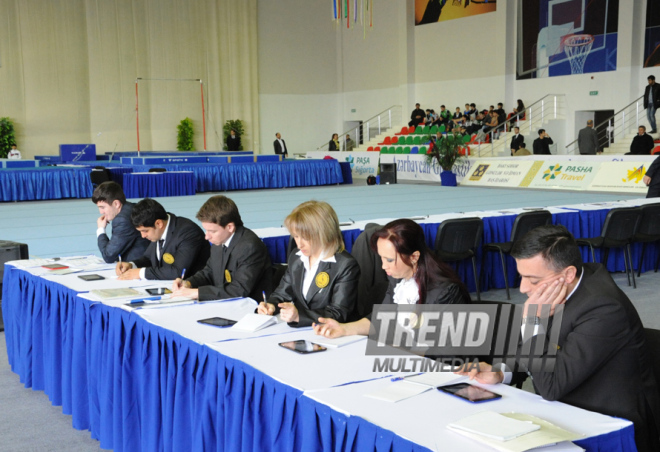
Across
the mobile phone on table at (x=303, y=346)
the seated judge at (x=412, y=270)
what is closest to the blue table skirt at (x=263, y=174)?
the seated judge at (x=412, y=270)

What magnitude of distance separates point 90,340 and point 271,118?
27.1 meters

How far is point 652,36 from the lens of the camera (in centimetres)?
1992

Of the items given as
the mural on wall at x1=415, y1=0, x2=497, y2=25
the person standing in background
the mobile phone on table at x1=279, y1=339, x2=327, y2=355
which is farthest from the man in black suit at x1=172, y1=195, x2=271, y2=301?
the mural on wall at x1=415, y1=0, x2=497, y2=25

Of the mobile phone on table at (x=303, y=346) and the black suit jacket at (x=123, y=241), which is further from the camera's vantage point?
the black suit jacket at (x=123, y=241)

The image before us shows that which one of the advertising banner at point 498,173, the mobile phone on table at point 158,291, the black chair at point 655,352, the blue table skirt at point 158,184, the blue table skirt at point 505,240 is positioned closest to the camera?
the black chair at point 655,352

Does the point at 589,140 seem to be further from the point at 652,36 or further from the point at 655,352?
the point at 655,352

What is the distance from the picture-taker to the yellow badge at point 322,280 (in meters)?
3.74

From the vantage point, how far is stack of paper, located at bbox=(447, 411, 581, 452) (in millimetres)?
1894

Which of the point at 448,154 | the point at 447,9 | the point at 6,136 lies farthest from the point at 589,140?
the point at 6,136

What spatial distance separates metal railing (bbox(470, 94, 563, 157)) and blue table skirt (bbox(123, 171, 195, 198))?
9603mm

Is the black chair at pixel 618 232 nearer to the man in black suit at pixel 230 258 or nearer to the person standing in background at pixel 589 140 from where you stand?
the man in black suit at pixel 230 258

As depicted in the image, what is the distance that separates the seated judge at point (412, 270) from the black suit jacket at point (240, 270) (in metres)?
0.93

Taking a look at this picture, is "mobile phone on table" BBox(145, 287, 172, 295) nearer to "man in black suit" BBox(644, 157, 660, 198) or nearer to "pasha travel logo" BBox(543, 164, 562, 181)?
"man in black suit" BBox(644, 157, 660, 198)

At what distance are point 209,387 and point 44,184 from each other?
48.3 ft
